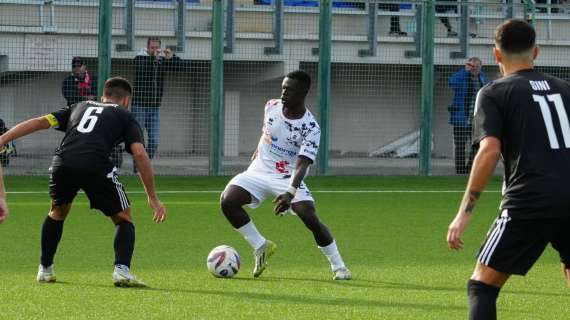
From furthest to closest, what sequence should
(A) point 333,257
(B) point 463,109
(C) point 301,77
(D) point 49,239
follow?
1. (B) point 463,109
2. (C) point 301,77
3. (A) point 333,257
4. (D) point 49,239

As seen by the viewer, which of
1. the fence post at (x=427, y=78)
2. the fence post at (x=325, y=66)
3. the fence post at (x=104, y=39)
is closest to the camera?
the fence post at (x=104, y=39)

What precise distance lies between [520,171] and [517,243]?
0.37 metres

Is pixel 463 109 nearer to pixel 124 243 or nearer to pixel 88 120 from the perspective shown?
pixel 88 120

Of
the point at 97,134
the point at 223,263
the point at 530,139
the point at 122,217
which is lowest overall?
the point at 223,263

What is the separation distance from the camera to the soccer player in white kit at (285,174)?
1066 centimetres

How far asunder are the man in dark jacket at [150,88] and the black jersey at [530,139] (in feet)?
48.9

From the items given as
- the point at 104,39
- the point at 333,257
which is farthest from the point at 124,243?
the point at 104,39

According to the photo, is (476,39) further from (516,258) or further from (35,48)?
(516,258)

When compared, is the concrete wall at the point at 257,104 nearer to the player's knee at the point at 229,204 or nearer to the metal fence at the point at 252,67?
the metal fence at the point at 252,67

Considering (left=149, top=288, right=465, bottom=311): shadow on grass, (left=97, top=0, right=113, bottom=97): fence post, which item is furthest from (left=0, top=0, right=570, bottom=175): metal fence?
(left=149, top=288, right=465, bottom=311): shadow on grass

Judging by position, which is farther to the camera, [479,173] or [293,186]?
[293,186]

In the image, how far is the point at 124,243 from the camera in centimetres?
977

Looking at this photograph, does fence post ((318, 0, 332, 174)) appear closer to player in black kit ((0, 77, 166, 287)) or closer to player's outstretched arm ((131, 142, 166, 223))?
player in black kit ((0, 77, 166, 287))

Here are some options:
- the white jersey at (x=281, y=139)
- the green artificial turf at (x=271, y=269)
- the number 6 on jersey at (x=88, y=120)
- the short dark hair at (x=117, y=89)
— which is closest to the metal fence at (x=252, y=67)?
the green artificial turf at (x=271, y=269)
